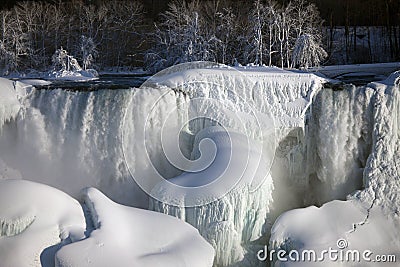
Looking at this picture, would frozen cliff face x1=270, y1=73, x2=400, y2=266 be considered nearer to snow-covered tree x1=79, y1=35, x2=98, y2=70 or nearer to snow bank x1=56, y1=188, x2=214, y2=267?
snow bank x1=56, y1=188, x2=214, y2=267

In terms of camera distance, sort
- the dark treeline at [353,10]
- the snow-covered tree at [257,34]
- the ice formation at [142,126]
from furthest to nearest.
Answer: the dark treeline at [353,10] → the snow-covered tree at [257,34] → the ice formation at [142,126]

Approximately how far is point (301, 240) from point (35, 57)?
1709 centimetres

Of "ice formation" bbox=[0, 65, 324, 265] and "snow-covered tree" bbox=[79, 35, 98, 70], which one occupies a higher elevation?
"snow-covered tree" bbox=[79, 35, 98, 70]

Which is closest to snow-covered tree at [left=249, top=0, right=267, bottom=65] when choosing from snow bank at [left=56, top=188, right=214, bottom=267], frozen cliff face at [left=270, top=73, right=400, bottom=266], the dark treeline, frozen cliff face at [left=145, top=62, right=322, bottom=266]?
the dark treeline

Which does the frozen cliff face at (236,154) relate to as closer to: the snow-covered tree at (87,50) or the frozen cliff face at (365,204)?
the frozen cliff face at (365,204)

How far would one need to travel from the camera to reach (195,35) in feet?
62.7

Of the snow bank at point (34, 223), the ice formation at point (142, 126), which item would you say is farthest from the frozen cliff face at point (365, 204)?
the snow bank at point (34, 223)

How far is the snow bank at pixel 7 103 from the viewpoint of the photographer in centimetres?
818

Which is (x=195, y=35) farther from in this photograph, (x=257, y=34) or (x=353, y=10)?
(x=353, y=10)

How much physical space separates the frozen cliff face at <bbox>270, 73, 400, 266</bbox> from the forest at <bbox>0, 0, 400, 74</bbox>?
839cm

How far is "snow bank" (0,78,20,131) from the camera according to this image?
8.18 m

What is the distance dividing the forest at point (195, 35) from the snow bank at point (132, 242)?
11383 millimetres

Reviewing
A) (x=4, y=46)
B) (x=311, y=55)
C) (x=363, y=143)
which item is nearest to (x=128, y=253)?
(x=363, y=143)

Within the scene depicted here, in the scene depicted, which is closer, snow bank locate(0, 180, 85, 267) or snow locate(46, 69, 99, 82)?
snow bank locate(0, 180, 85, 267)
